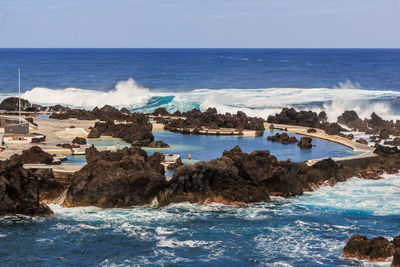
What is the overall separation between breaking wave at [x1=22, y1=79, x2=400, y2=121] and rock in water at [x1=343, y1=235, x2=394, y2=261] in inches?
2276

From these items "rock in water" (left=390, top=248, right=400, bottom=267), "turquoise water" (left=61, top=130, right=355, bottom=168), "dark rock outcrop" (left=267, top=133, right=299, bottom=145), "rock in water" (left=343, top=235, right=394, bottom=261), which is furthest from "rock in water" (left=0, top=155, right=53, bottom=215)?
"dark rock outcrop" (left=267, top=133, right=299, bottom=145)

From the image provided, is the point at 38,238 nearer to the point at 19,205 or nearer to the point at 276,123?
the point at 19,205

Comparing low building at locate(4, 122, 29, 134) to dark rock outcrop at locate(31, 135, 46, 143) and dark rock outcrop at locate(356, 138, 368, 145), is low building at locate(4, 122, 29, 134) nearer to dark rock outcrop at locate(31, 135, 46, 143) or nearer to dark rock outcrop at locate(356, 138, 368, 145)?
dark rock outcrop at locate(31, 135, 46, 143)

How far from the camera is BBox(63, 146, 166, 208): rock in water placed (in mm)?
37562

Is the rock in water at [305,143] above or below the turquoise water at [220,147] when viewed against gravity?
above

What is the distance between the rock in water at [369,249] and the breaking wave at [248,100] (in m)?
57.8

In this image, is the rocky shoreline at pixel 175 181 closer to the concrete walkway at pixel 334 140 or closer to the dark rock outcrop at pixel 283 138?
the concrete walkway at pixel 334 140

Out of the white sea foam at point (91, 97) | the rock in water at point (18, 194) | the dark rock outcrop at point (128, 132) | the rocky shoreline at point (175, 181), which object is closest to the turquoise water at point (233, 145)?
the dark rock outcrop at point (128, 132)

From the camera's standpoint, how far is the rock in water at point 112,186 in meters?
37.6

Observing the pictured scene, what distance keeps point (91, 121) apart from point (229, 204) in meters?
39.0

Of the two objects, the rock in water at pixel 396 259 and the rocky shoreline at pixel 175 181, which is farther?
the rocky shoreline at pixel 175 181

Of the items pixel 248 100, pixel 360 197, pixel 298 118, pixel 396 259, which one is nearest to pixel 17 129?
pixel 360 197

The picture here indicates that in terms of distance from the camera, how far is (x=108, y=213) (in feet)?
120

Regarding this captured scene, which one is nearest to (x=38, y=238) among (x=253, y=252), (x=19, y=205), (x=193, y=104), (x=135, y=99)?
(x=19, y=205)
